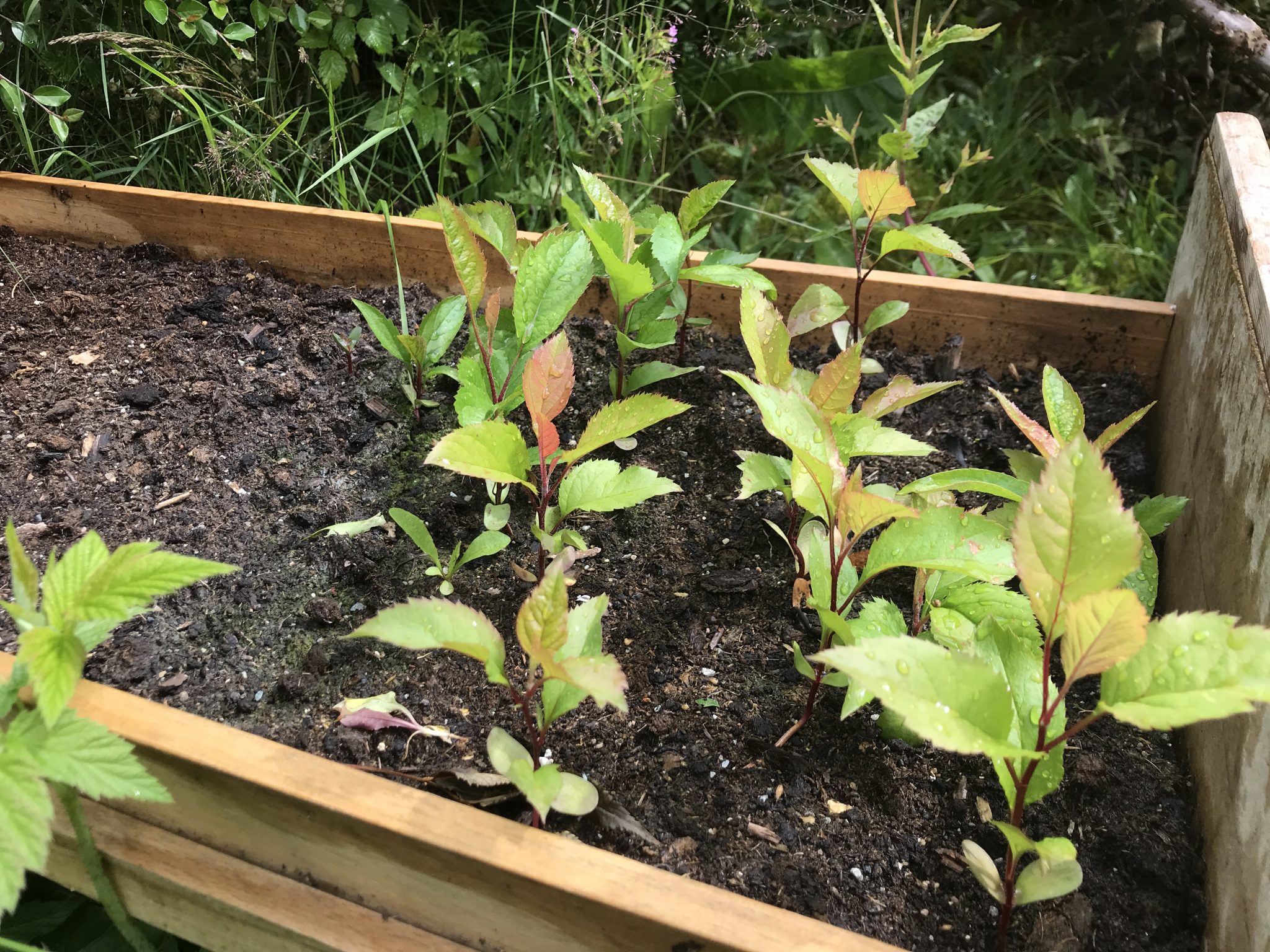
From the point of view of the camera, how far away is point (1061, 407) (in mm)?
1003

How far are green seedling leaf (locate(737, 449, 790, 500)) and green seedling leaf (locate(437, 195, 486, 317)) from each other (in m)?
0.39

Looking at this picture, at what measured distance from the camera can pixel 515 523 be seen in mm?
1104

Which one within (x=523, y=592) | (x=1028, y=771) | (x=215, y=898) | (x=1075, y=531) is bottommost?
(x=215, y=898)

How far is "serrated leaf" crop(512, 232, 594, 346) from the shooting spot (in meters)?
1.06

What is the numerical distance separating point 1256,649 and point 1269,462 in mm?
345


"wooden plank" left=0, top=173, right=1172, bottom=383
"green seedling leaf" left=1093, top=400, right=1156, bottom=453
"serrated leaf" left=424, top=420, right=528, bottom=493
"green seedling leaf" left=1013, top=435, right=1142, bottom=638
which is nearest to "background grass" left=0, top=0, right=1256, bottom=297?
"wooden plank" left=0, top=173, right=1172, bottom=383

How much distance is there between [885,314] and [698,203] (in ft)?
1.03

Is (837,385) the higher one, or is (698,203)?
(698,203)

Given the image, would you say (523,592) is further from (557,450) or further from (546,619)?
(546,619)

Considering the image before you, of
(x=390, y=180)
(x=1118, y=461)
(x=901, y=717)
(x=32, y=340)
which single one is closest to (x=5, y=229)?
(x=32, y=340)

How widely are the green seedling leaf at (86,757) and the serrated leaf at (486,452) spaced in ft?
1.09

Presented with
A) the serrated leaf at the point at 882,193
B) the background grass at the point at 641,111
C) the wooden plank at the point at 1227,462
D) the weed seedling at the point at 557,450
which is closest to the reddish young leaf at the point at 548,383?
the weed seedling at the point at 557,450

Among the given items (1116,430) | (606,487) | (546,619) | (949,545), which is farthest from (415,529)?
(1116,430)

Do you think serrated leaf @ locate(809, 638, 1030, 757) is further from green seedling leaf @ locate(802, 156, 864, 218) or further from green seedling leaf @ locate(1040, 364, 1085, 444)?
green seedling leaf @ locate(802, 156, 864, 218)
